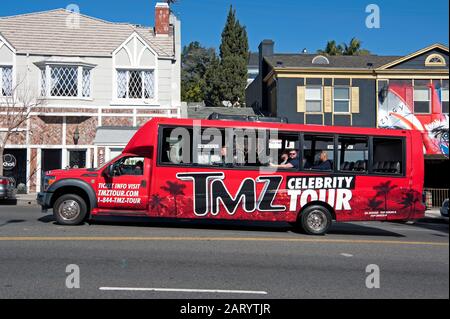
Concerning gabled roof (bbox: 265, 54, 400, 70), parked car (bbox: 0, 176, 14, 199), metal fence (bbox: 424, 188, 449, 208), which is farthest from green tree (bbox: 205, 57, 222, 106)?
parked car (bbox: 0, 176, 14, 199)

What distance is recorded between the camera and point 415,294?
6.46 metres

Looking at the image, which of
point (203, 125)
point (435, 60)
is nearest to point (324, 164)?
point (203, 125)

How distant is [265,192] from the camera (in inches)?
461

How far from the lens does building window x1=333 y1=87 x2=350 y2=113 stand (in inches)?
1155

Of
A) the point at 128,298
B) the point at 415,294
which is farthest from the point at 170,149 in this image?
the point at 415,294

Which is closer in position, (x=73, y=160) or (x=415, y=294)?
(x=415, y=294)

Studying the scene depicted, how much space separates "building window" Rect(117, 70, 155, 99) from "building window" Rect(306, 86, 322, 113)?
29.8 ft

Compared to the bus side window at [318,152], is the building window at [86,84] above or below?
above

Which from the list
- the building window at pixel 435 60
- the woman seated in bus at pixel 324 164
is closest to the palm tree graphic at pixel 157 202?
the woman seated in bus at pixel 324 164

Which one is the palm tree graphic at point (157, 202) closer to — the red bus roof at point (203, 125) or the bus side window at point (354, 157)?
the red bus roof at point (203, 125)

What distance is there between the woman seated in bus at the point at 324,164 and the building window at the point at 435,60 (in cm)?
2033

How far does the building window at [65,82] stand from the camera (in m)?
25.4
